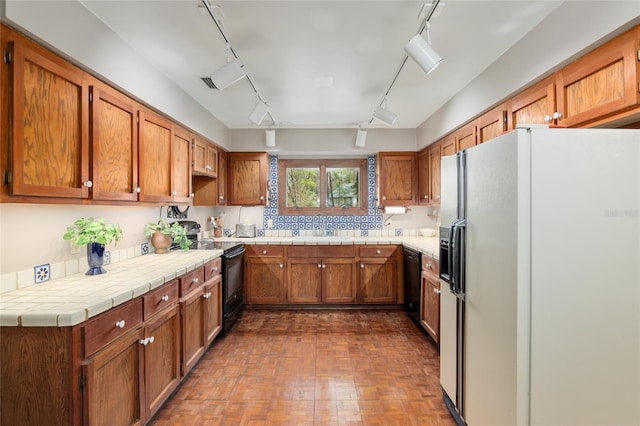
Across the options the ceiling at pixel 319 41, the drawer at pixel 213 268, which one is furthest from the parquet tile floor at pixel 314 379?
the ceiling at pixel 319 41

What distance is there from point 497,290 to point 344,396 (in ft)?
4.40

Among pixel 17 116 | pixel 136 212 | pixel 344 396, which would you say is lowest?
pixel 344 396

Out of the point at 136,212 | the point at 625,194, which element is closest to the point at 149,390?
the point at 136,212

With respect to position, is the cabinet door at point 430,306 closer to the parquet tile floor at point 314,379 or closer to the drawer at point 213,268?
the parquet tile floor at point 314,379

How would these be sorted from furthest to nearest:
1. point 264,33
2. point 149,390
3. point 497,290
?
1. point 264,33
2. point 149,390
3. point 497,290

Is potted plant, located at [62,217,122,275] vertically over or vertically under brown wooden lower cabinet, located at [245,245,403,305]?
over

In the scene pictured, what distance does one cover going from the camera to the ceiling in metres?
1.71

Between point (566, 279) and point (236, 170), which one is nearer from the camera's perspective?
point (566, 279)

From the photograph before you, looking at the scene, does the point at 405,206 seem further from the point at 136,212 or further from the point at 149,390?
the point at 149,390

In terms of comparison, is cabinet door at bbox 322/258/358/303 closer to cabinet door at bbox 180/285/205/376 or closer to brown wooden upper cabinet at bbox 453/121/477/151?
cabinet door at bbox 180/285/205/376

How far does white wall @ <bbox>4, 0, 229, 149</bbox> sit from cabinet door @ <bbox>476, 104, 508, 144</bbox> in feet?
8.66

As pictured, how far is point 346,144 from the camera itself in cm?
421

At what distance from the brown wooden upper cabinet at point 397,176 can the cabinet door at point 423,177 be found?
0.23 feet

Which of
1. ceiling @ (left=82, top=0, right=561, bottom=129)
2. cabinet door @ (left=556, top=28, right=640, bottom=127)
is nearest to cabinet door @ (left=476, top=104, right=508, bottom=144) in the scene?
ceiling @ (left=82, top=0, right=561, bottom=129)
